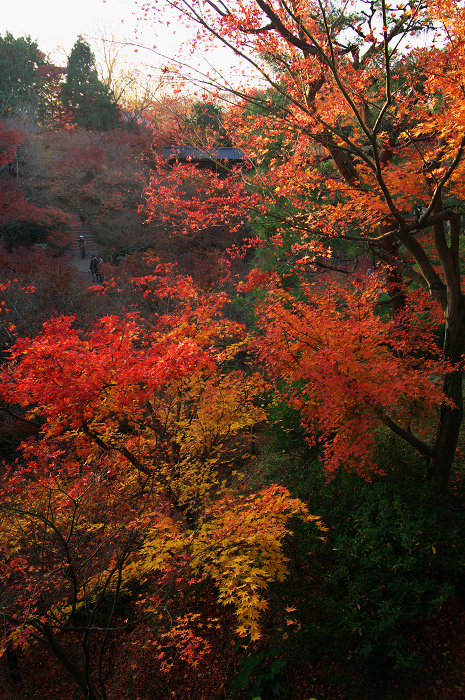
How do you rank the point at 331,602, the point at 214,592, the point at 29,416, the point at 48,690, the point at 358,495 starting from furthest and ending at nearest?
the point at 29,416 < the point at 48,690 < the point at 214,592 < the point at 358,495 < the point at 331,602

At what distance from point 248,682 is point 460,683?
8.13 feet

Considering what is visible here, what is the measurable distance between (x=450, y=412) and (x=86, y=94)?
30.4 meters

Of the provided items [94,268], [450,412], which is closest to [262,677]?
[450,412]

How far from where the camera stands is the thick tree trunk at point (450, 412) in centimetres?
558

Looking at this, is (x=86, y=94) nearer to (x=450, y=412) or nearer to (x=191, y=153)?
(x=191, y=153)

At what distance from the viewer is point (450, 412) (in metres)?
5.66

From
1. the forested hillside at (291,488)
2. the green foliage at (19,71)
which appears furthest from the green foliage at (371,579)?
the green foliage at (19,71)

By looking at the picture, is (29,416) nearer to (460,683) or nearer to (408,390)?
(408,390)

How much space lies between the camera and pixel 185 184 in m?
20.3

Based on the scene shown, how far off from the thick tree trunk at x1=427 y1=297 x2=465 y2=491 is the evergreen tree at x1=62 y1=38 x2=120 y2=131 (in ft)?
91.0

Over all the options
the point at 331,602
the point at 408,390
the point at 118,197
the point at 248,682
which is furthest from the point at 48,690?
the point at 118,197

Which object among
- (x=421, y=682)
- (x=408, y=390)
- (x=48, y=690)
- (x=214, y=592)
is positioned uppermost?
(x=408, y=390)

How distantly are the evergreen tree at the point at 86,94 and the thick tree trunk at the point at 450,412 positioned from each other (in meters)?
27.7

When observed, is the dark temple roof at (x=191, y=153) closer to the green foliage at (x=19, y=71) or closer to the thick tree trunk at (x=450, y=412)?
the green foliage at (x=19, y=71)
